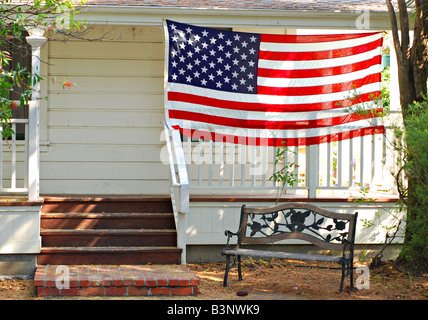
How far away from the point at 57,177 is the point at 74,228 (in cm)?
187

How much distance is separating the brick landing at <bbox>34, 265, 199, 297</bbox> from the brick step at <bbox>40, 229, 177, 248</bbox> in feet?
2.45

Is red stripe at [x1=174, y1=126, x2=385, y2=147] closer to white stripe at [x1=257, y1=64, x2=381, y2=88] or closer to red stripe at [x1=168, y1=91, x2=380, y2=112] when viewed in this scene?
red stripe at [x1=168, y1=91, x2=380, y2=112]

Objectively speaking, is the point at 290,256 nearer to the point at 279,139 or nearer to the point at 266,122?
the point at 279,139

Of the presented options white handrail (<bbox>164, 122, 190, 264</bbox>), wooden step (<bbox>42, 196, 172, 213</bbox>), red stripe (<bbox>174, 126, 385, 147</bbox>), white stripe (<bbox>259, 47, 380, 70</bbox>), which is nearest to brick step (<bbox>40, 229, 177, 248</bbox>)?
white handrail (<bbox>164, 122, 190, 264</bbox>)

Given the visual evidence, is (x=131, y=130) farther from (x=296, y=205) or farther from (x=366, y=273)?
(x=366, y=273)

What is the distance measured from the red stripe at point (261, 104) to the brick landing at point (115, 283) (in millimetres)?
2555

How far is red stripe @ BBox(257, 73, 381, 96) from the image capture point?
874 centimetres

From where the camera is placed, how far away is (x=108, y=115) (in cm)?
979

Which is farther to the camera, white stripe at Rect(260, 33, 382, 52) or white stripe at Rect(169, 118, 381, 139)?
white stripe at Rect(260, 33, 382, 52)

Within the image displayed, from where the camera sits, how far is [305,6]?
893cm

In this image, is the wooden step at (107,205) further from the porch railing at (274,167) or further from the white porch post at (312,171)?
the white porch post at (312,171)

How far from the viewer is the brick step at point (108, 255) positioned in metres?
7.43

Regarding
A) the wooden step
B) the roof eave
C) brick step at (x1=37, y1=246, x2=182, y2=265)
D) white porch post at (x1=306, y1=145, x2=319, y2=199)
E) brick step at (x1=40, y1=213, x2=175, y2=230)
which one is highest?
the roof eave

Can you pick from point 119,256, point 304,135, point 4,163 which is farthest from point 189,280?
point 4,163
